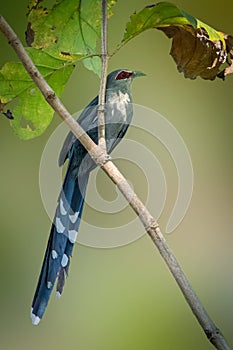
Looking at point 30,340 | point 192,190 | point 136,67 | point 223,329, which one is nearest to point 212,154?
point 192,190

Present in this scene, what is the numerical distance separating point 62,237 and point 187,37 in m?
0.33

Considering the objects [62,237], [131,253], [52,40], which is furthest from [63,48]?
[131,253]

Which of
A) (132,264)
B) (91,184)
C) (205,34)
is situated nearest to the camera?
(205,34)

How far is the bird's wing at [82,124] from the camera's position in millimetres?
772

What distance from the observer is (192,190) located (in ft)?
3.26

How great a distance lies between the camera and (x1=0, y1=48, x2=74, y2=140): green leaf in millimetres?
706

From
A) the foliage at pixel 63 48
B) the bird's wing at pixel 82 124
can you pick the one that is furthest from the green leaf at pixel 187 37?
the bird's wing at pixel 82 124

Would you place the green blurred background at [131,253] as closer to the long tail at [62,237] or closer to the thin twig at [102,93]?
the long tail at [62,237]

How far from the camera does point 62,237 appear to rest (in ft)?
2.47

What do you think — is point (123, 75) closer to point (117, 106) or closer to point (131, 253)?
point (117, 106)

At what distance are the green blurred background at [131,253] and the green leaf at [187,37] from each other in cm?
17

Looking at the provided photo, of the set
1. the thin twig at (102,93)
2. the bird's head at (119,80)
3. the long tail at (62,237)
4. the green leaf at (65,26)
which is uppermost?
the green leaf at (65,26)

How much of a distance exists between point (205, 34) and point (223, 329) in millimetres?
518

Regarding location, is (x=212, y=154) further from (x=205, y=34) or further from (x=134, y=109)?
(x=205, y=34)
